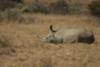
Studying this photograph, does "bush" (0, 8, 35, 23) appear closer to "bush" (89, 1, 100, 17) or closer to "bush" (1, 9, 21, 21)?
"bush" (1, 9, 21, 21)

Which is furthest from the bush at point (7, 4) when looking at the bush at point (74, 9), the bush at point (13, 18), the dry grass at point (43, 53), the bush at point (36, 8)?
the dry grass at point (43, 53)

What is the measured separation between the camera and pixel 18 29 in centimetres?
1628

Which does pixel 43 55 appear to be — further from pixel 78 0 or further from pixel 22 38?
pixel 78 0

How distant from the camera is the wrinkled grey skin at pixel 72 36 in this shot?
42.8 feet

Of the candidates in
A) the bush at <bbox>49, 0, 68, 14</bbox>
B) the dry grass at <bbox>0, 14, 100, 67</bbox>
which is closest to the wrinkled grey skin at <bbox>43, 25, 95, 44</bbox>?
the dry grass at <bbox>0, 14, 100, 67</bbox>

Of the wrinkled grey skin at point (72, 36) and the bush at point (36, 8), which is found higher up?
A: the wrinkled grey skin at point (72, 36)

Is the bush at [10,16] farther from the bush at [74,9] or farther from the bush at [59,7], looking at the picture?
the bush at [74,9]

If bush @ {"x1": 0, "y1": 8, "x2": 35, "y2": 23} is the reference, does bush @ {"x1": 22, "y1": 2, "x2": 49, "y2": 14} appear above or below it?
below

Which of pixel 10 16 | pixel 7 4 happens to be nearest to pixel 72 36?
pixel 10 16

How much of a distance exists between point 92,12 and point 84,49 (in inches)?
426

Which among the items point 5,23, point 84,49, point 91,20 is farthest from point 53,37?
point 91,20

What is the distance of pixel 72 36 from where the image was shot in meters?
13.0

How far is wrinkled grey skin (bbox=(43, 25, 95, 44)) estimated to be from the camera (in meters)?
13.0

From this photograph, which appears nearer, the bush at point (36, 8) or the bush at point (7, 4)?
the bush at point (7, 4)
